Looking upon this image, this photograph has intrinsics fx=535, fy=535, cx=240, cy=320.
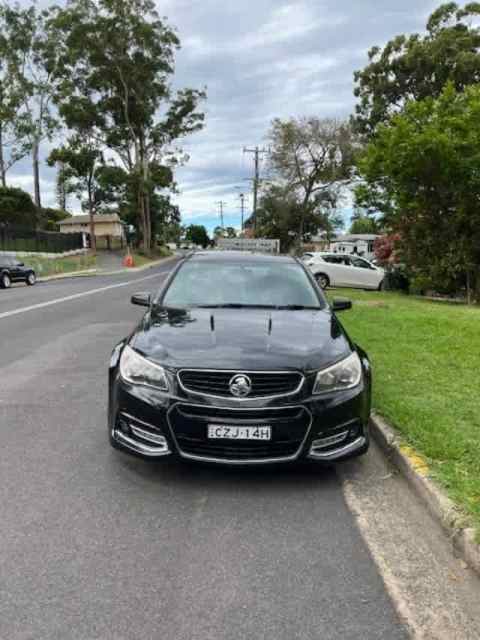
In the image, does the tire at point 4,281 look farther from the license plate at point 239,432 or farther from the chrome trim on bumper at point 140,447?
the license plate at point 239,432

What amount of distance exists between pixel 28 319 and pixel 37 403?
697 centimetres

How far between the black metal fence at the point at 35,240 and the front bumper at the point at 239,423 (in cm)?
3590

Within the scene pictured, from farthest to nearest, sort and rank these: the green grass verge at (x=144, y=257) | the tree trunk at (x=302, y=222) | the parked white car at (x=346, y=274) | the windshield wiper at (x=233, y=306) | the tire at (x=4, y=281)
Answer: the green grass verge at (x=144, y=257)
the tree trunk at (x=302, y=222)
the tire at (x=4, y=281)
the parked white car at (x=346, y=274)
the windshield wiper at (x=233, y=306)

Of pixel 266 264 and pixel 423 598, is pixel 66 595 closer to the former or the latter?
pixel 423 598

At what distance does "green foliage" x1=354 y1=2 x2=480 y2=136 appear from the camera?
3119 cm

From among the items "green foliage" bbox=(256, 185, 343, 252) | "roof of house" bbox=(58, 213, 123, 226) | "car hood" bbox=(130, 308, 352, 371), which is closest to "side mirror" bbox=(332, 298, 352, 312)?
"car hood" bbox=(130, 308, 352, 371)

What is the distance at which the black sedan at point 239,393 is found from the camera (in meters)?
3.37

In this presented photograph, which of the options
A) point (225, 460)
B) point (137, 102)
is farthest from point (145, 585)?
point (137, 102)

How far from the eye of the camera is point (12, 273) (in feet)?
80.3

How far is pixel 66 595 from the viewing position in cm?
246

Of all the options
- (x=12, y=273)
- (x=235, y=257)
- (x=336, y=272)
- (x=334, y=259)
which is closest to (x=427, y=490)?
(x=235, y=257)

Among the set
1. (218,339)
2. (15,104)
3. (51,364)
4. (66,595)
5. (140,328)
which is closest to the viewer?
(66,595)

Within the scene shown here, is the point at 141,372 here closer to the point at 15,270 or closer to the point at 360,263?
the point at 360,263

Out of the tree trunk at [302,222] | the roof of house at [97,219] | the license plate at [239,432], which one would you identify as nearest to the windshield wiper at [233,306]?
the license plate at [239,432]
